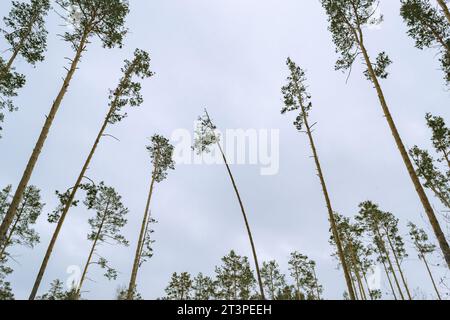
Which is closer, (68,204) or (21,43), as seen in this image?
(68,204)

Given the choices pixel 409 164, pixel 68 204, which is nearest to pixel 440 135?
pixel 409 164

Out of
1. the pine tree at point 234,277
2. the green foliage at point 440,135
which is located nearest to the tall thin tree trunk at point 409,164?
the green foliage at point 440,135

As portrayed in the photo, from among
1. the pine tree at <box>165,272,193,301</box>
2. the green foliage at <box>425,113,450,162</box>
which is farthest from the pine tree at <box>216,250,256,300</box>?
the green foliage at <box>425,113,450,162</box>

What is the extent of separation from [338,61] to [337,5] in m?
2.96

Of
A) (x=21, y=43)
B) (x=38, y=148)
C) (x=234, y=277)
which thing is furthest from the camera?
(x=234, y=277)

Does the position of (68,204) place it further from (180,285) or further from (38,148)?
(180,285)

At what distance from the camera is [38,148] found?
9859mm

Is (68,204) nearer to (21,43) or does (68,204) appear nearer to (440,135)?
(21,43)

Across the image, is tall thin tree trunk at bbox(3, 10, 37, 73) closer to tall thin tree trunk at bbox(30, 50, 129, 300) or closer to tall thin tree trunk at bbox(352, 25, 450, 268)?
tall thin tree trunk at bbox(30, 50, 129, 300)

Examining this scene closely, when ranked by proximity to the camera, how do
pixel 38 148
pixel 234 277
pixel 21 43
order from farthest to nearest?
pixel 234 277, pixel 21 43, pixel 38 148

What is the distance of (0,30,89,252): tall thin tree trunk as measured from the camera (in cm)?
841

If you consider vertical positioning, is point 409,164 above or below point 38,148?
below

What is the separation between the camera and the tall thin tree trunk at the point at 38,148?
8.41 meters
